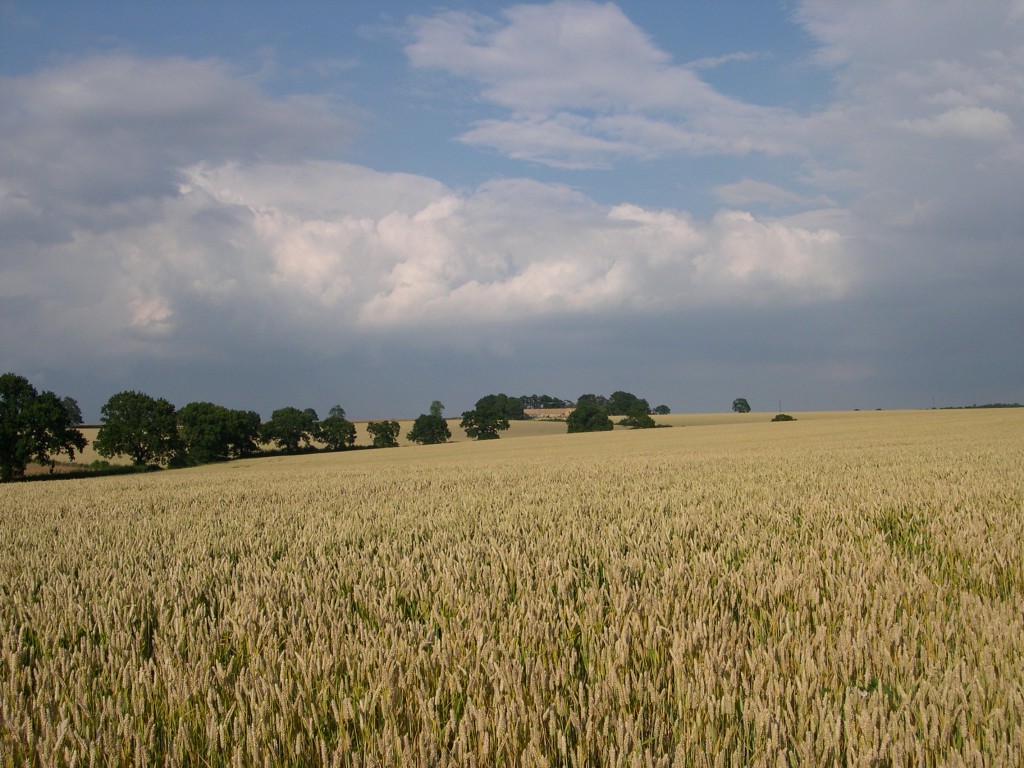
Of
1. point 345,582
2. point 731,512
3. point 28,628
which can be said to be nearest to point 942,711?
point 345,582

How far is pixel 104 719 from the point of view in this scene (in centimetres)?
241

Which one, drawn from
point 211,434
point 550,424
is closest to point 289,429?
point 211,434

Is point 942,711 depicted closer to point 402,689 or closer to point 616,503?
point 402,689

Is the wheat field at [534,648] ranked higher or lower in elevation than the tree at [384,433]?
higher

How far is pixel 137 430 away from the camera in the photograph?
6775cm

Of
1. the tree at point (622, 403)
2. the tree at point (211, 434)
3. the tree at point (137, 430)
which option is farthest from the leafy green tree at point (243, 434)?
the tree at point (622, 403)

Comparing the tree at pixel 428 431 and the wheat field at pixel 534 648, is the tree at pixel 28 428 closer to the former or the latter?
the tree at pixel 428 431

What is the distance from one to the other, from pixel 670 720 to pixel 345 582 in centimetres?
266

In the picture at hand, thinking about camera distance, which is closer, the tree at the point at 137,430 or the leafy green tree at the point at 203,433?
the tree at the point at 137,430

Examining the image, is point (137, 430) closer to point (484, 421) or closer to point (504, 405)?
point (484, 421)

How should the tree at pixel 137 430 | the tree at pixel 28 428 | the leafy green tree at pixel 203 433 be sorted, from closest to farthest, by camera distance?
1. the tree at pixel 28 428
2. the tree at pixel 137 430
3. the leafy green tree at pixel 203 433

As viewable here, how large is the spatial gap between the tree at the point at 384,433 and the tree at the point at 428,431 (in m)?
Answer: 2.59

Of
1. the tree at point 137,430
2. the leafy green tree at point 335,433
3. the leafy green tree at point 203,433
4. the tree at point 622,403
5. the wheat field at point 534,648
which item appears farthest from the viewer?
the tree at point 622,403

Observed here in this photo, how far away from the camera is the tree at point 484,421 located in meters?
91.5
